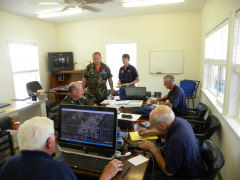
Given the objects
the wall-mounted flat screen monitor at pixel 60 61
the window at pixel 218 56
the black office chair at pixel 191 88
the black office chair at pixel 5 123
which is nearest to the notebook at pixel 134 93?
the window at pixel 218 56

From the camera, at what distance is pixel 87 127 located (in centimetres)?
132

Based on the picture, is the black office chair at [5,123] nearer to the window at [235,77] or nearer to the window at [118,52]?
the window at [118,52]

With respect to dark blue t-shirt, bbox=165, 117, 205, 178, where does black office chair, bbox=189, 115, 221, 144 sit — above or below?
below

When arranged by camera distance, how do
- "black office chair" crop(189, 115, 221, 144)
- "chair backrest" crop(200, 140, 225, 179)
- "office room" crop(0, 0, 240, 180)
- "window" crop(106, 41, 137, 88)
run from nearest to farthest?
"chair backrest" crop(200, 140, 225, 179)
"black office chair" crop(189, 115, 221, 144)
"office room" crop(0, 0, 240, 180)
"window" crop(106, 41, 137, 88)

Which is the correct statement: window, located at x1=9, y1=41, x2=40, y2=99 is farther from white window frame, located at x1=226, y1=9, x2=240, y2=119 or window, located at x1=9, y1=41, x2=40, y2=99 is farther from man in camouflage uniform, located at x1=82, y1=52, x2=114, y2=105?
white window frame, located at x1=226, y1=9, x2=240, y2=119

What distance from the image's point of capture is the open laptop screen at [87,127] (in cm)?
126

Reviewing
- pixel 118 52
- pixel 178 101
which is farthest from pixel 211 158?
pixel 118 52

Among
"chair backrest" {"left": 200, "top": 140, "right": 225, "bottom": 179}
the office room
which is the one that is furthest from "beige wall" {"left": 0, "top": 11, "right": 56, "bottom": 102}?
"chair backrest" {"left": 200, "top": 140, "right": 225, "bottom": 179}

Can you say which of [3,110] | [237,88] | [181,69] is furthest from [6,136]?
[181,69]

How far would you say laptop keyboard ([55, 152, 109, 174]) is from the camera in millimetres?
1199

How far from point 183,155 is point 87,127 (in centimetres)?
76

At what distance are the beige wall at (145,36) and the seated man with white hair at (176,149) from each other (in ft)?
13.0

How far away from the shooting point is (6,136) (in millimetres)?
2447

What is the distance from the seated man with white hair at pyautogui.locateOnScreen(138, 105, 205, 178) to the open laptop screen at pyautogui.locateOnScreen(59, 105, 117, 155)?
1.11 ft
